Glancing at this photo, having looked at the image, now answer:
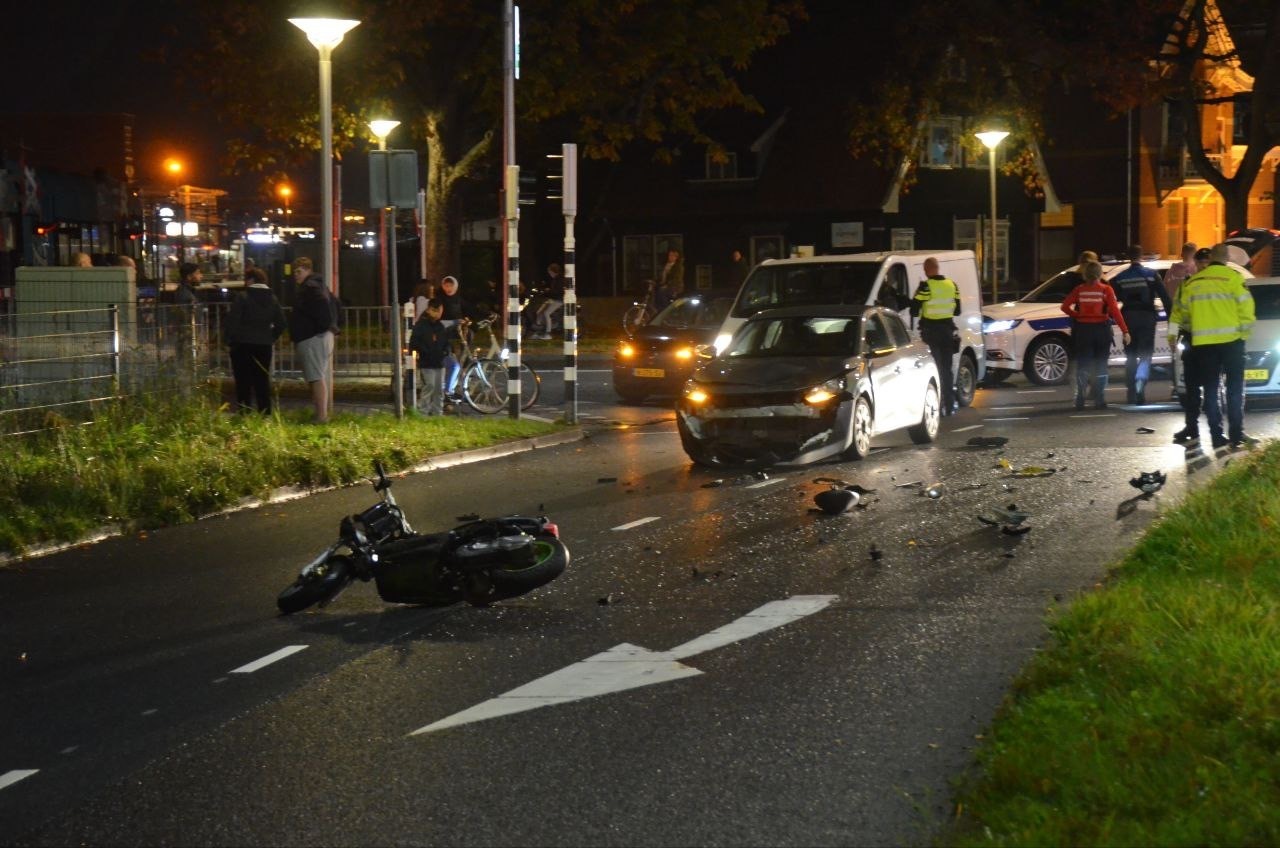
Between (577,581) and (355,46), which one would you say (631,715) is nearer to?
(577,581)

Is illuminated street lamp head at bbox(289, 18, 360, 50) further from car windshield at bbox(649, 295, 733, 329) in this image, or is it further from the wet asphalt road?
car windshield at bbox(649, 295, 733, 329)

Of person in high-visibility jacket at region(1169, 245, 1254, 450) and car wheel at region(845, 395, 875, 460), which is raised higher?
person in high-visibility jacket at region(1169, 245, 1254, 450)

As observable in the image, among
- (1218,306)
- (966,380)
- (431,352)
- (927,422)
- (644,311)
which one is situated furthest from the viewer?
(644,311)

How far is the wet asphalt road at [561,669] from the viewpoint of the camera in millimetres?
6086

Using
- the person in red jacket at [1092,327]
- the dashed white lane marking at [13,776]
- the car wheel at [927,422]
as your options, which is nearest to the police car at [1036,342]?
the person in red jacket at [1092,327]

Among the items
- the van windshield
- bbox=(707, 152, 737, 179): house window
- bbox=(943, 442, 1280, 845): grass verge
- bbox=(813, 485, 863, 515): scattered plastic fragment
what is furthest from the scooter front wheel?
bbox=(707, 152, 737, 179): house window

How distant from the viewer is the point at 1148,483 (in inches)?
540

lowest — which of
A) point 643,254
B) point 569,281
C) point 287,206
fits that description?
point 569,281

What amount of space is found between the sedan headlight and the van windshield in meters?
4.63

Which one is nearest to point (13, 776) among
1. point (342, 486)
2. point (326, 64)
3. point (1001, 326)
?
point (342, 486)

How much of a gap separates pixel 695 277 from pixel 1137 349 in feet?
120

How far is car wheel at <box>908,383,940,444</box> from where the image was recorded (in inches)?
712

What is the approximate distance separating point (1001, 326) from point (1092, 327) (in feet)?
16.2

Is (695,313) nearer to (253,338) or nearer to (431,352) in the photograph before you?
(431,352)
